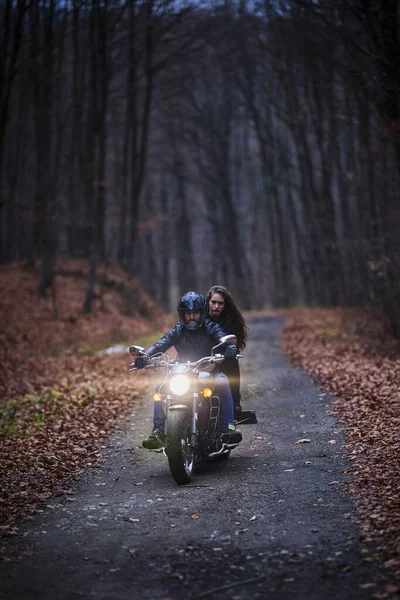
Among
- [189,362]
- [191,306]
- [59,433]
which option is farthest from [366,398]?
[59,433]

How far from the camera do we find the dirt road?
4.95m

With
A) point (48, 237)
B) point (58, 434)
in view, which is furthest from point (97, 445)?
point (48, 237)

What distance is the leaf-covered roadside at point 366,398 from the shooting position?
6078 millimetres

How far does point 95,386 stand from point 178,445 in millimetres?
7960

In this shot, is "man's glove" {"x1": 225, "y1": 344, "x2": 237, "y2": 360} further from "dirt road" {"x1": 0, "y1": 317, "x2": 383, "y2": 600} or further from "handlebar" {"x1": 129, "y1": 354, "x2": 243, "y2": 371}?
"dirt road" {"x1": 0, "y1": 317, "x2": 383, "y2": 600}

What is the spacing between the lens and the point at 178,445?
7438 millimetres

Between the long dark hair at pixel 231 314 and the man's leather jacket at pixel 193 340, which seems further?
the long dark hair at pixel 231 314

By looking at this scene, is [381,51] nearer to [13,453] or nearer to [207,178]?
[13,453]

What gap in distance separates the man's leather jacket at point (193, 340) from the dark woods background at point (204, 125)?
29.3 feet

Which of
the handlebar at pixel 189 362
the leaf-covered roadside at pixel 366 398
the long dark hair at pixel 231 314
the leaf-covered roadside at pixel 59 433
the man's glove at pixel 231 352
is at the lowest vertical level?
the leaf-covered roadside at pixel 59 433

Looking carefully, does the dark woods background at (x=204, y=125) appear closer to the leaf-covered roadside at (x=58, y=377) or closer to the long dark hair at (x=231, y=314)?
the leaf-covered roadside at (x=58, y=377)

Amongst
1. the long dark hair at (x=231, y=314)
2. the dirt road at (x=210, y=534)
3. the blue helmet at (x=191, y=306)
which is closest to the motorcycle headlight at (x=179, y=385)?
the blue helmet at (x=191, y=306)

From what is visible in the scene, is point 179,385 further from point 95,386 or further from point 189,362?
point 95,386

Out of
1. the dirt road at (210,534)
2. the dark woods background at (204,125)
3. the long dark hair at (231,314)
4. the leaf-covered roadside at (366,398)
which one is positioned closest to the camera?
the dirt road at (210,534)
